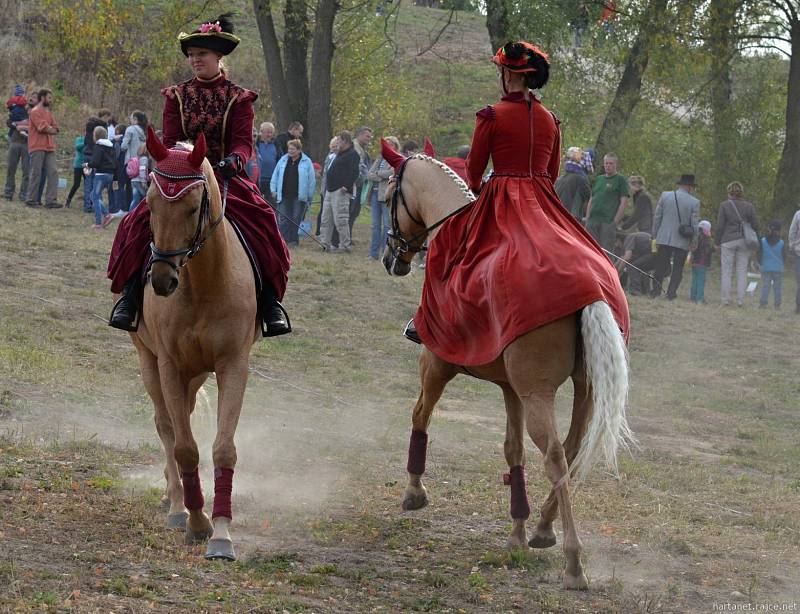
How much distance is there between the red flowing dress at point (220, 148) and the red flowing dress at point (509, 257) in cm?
103

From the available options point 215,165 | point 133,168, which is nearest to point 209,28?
point 215,165

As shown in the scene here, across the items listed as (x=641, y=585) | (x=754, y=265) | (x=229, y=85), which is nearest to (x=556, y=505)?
(x=641, y=585)

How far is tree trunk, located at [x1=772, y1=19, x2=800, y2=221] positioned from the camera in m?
26.5

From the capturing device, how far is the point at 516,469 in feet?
25.6

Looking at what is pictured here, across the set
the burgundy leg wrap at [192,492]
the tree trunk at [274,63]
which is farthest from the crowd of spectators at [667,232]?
the burgundy leg wrap at [192,492]

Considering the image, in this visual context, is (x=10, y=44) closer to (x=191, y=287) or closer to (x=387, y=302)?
(x=387, y=302)

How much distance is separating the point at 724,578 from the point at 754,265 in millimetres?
17421

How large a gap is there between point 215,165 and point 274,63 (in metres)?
19.4


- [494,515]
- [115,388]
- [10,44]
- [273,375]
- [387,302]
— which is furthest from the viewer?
[10,44]

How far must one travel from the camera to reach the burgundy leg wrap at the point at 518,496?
24.9ft

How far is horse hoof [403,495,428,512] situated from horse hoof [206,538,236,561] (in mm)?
1779

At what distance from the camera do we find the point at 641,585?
6957 millimetres

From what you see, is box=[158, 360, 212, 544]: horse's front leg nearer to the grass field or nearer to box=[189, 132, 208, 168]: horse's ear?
the grass field

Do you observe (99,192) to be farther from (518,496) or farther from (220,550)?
(220,550)
